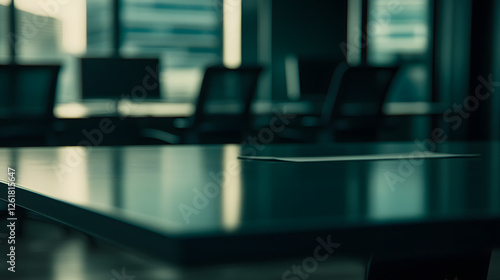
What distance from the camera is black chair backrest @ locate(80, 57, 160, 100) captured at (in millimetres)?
4324

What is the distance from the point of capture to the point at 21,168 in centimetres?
73

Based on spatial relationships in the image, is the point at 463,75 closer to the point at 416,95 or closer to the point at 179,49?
the point at 416,95

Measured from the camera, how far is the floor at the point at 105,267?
2.49 metres

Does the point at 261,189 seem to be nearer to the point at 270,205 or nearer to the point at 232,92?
the point at 270,205

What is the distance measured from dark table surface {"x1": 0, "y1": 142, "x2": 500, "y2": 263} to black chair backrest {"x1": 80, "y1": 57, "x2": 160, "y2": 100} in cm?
365

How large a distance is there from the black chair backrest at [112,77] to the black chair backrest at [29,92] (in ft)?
2.21

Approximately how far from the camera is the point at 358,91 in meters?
4.10

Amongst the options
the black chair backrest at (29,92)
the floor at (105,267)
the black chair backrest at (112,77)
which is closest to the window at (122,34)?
the black chair backrest at (112,77)

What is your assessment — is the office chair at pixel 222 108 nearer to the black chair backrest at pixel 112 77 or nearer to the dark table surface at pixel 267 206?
the black chair backrest at pixel 112 77

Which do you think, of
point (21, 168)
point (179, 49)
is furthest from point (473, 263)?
point (179, 49)

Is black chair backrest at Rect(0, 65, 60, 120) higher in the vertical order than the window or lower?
lower

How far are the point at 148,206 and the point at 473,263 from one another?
667 millimetres

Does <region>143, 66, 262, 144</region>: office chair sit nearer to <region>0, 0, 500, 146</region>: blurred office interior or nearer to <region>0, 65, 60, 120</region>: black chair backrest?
<region>0, 65, 60, 120</region>: black chair backrest

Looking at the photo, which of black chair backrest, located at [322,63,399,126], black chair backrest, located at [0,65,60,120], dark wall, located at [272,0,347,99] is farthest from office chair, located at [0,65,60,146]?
dark wall, located at [272,0,347,99]
